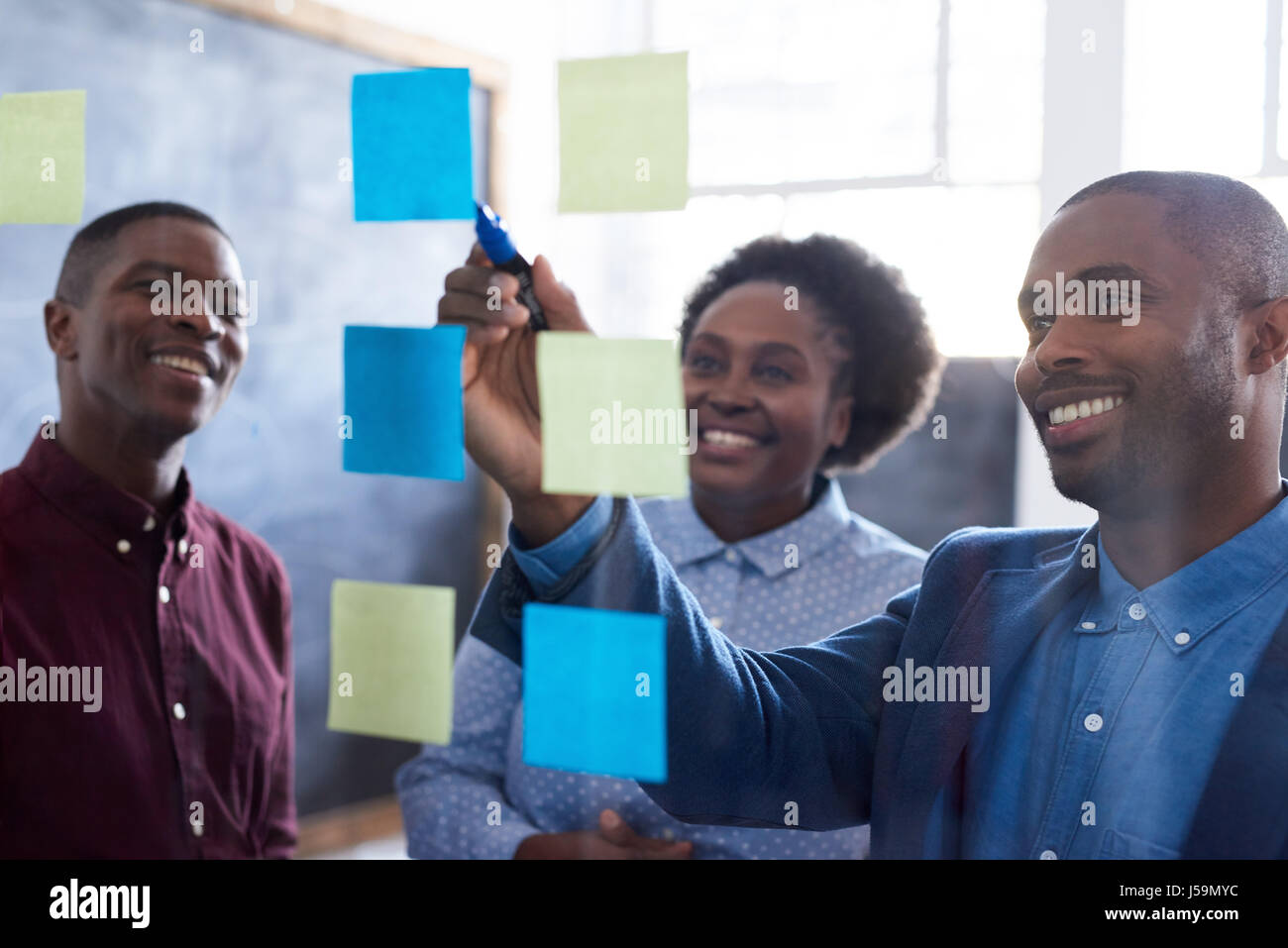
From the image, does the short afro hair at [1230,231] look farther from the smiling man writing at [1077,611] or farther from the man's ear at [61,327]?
the man's ear at [61,327]

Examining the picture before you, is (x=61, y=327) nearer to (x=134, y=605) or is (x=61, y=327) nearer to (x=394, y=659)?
(x=134, y=605)

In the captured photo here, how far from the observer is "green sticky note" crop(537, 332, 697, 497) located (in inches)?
22.6

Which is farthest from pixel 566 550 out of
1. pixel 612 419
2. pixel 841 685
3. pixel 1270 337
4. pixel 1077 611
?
pixel 1270 337

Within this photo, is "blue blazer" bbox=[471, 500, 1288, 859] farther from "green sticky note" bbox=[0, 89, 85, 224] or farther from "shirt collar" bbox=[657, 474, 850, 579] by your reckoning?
"green sticky note" bbox=[0, 89, 85, 224]

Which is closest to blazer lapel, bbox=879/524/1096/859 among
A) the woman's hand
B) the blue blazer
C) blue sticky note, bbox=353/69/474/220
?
the blue blazer

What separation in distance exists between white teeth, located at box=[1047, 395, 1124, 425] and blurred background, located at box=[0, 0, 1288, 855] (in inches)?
1.1

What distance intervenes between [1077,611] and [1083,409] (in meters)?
0.11

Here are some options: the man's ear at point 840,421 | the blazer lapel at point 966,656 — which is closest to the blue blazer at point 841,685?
the blazer lapel at point 966,656

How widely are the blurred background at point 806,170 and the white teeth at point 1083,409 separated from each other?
29 millimetres
